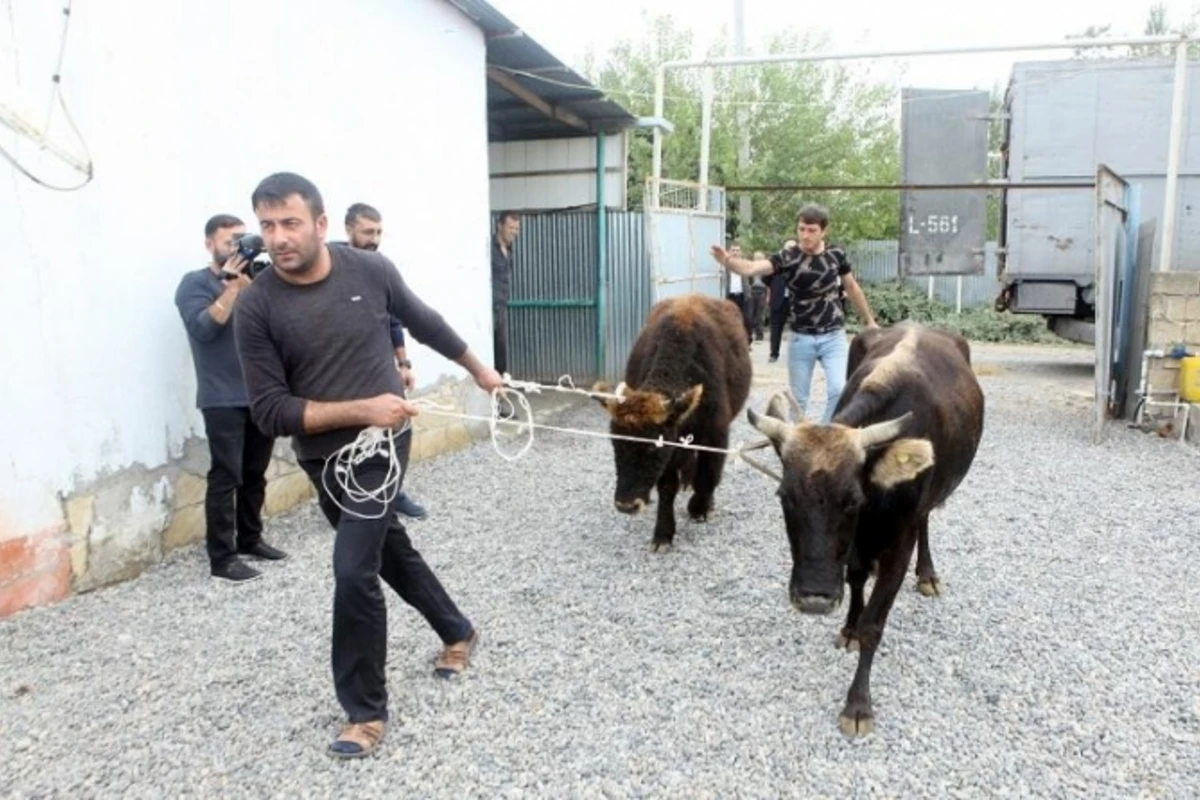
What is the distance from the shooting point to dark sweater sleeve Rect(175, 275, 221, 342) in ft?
15.6

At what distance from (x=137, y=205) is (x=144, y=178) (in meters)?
0.16

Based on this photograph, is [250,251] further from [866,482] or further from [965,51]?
[965,51]

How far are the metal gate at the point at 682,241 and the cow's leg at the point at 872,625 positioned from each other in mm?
7374

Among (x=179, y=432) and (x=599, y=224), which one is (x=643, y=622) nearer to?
(x=179, y=432)

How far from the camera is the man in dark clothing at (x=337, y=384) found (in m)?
3.08

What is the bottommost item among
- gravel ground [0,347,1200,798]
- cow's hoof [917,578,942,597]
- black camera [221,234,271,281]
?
gravel ground [0,347,1200,798]

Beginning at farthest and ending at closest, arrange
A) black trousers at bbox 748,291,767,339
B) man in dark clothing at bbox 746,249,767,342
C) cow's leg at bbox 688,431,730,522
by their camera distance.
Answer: man in dark clothing at bbox 746,249,767,342, black trousers at bbox 748,291,767,339, cow's leg at bbox 688,431,730,522

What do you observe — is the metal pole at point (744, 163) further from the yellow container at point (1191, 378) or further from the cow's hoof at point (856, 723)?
the cow's hoof at point (856, 723)

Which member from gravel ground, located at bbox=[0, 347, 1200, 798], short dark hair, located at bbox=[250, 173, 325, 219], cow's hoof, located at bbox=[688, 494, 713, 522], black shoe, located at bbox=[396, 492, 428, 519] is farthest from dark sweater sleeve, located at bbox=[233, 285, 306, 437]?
cow's hoof, located at bbox=[688, 494, 713, 522]

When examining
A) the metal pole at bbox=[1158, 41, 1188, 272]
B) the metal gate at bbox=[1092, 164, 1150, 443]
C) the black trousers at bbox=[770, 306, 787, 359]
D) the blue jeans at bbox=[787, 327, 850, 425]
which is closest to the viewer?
the blue jeans at bbox=[787, 327, 850, 425]

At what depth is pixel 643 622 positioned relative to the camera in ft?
14.4

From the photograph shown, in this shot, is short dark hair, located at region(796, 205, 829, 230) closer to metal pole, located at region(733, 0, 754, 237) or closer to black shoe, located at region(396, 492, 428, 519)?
black shoe, located at region(396, 492, 428, 519)

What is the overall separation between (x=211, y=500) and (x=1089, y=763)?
421 centimetres

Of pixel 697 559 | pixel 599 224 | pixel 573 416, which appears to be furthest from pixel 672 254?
pixel 697 559
